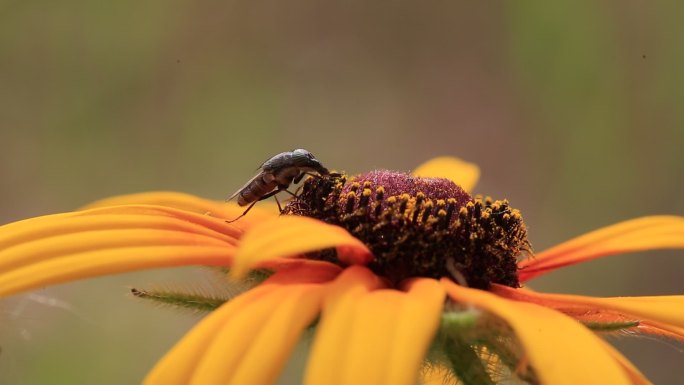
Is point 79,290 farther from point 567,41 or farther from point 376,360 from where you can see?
point 376,360

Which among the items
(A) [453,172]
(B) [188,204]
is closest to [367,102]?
(A) [453,172]

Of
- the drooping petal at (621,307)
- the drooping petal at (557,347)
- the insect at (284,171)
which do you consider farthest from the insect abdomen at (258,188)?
the drooping petal at (557,347)

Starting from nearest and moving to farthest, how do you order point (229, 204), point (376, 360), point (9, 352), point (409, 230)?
point (376, 360) → point (409, 230) → point (9, 352) → point (229, 204)

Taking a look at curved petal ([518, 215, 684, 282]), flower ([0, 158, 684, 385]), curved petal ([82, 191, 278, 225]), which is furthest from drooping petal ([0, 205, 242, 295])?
curved petal ([518, 215, 684, 282])

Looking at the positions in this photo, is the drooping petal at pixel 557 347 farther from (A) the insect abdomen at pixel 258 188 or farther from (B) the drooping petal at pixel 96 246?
(A) the insect abdomen at pixel 258 188

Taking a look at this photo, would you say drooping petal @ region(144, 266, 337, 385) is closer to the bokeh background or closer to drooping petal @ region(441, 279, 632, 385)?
drooping petal @ region(441, 279, 632, 385)

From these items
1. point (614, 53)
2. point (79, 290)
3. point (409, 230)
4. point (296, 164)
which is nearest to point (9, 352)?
point (296, 164)

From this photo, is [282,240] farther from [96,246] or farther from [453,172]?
[453,172]
